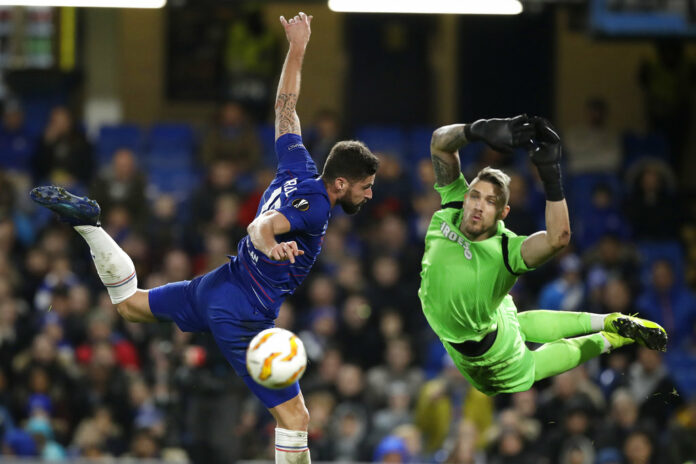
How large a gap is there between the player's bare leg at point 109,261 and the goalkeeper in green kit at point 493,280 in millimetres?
1710

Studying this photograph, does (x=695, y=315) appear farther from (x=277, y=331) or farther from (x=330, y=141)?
(x=277, y=331)

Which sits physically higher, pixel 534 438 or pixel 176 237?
pixel 176 237

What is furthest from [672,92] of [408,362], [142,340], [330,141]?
[142,340]

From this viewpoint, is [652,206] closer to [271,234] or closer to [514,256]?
[514,256]

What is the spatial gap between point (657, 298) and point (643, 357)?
141cm

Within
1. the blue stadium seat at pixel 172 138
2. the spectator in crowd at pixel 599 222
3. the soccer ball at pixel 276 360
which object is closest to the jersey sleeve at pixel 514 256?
the soccer ball at pixel 276 360

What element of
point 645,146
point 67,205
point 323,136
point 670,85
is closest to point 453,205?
point 67,205

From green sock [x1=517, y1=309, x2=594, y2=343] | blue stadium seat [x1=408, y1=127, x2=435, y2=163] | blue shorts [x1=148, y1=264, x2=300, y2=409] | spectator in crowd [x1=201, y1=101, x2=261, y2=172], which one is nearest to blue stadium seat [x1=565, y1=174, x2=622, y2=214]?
blue stadium seat [x1=408, y1=127, x2=435, y2=163]

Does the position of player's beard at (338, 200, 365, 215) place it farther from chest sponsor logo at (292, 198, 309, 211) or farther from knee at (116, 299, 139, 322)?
knee at (116, 299, 139, 322)

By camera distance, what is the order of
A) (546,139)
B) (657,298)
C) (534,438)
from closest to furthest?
(546,139), (534,438), (657,298)

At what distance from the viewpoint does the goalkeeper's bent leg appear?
24.1ft

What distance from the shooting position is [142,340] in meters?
11.1

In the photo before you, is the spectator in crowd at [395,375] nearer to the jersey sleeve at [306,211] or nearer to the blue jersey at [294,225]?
the blue jersey at [294,225]

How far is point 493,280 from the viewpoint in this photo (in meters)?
6.96
